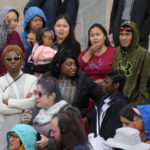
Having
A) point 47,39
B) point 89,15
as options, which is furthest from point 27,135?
point 89,15

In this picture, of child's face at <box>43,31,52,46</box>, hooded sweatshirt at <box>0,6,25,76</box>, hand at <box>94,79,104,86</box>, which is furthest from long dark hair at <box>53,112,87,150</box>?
child's face at <box>43,31,52,46</box>

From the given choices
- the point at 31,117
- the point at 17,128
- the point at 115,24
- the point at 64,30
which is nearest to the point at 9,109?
the point at 31,117

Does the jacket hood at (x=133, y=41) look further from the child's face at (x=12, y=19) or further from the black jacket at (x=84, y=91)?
the child's face at (x=12, y=19)

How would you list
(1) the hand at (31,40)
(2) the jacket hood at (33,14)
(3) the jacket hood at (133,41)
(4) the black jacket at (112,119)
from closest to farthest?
1. (4) the black jacket at (112,119)
2. (3) the jacket hood at (133,41)
3. (1) the hand at (31,40)
4. (2) the jacket hood at (33,14)

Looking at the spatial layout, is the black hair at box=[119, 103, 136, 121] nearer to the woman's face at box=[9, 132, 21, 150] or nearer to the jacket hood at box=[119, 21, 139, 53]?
the woman's face at box=[9, 132, 21, 150]

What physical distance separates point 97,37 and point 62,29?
783mm

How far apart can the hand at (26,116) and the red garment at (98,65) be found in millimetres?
1413

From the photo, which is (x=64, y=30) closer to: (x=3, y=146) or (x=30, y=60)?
(x=30, y=60)

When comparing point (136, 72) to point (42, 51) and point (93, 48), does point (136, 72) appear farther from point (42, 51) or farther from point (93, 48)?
point (42, 51)

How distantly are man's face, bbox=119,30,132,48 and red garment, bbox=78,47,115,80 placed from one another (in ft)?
0.74

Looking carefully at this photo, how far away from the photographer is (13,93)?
6.92 m

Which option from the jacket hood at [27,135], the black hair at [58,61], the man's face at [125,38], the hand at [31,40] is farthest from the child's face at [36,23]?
the jacket hood at [27,135]

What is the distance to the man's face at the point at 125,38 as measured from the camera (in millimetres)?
7662

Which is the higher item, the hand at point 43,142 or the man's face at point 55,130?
the man's face at point 55,130
